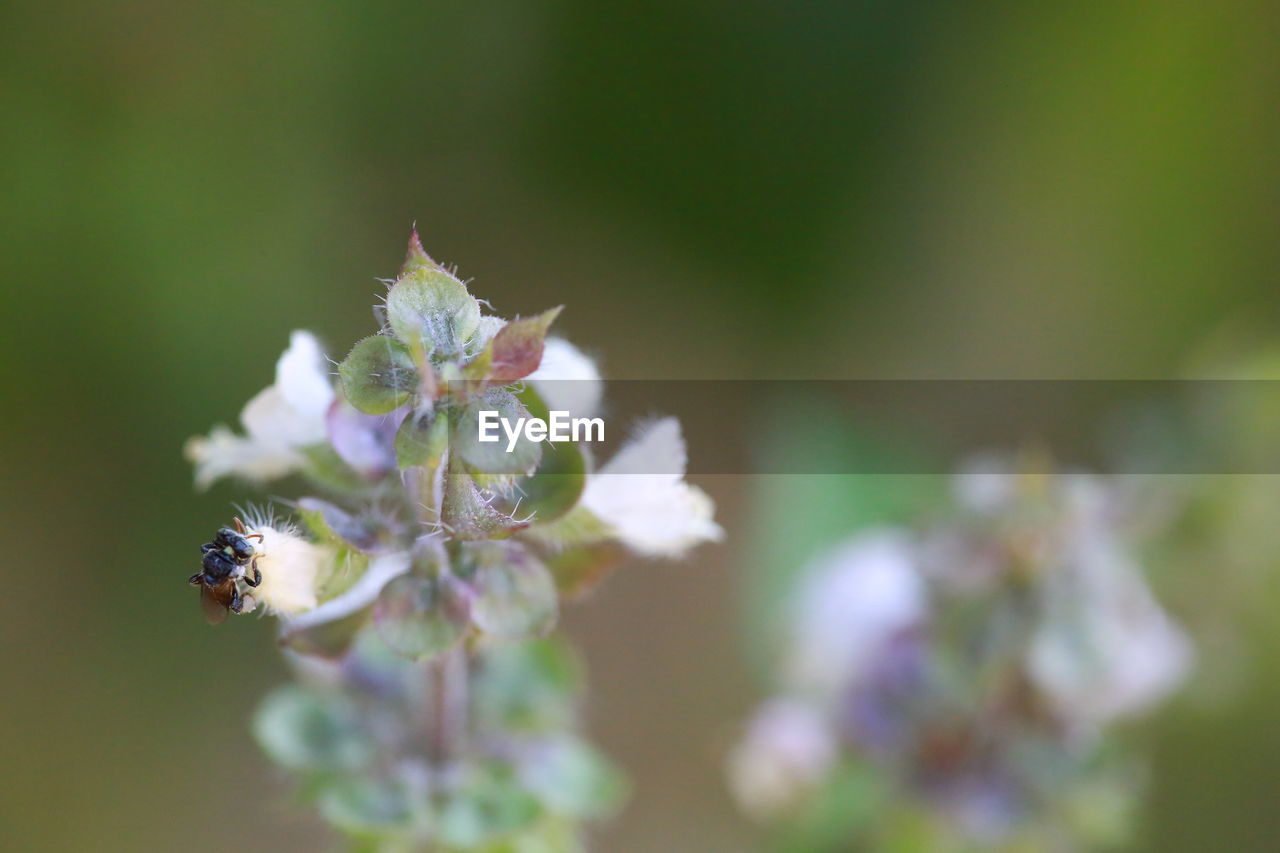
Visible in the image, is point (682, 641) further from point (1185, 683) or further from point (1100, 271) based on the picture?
point (1100, 271)

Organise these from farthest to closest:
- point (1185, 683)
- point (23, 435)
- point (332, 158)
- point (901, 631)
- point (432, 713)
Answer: point (332, 158) < point (23, 435) < point (1185, 683) < point (901, 631) < point (432, 713)

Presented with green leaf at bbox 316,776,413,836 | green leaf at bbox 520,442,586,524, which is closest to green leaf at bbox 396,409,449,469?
green leaf at bbox 520,442,586,524

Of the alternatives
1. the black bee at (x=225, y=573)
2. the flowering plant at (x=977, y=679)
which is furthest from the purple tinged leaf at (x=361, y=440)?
the flowering plant at (x=977, y=679)

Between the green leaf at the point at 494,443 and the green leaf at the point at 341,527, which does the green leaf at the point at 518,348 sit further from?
the green leaf at the point at 341,527

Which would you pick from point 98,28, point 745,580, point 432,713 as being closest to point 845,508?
point 745,580

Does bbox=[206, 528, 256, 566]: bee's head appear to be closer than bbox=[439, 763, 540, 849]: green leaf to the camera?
Yes

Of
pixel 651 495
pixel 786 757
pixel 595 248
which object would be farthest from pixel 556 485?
pixel 595 248

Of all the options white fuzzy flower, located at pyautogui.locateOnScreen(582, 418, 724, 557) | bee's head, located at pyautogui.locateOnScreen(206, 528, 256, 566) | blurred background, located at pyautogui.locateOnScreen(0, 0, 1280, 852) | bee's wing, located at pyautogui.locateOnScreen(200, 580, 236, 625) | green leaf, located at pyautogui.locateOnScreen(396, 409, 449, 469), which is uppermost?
blurred background, located at pyautogui.locateOnScreen(0, 0, 1280, 852)

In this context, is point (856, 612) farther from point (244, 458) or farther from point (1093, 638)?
point (244, 458)

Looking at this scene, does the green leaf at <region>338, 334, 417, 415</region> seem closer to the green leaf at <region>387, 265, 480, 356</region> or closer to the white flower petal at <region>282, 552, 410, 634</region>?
the green leaf at <region>387, 265, 480, 356</region>
